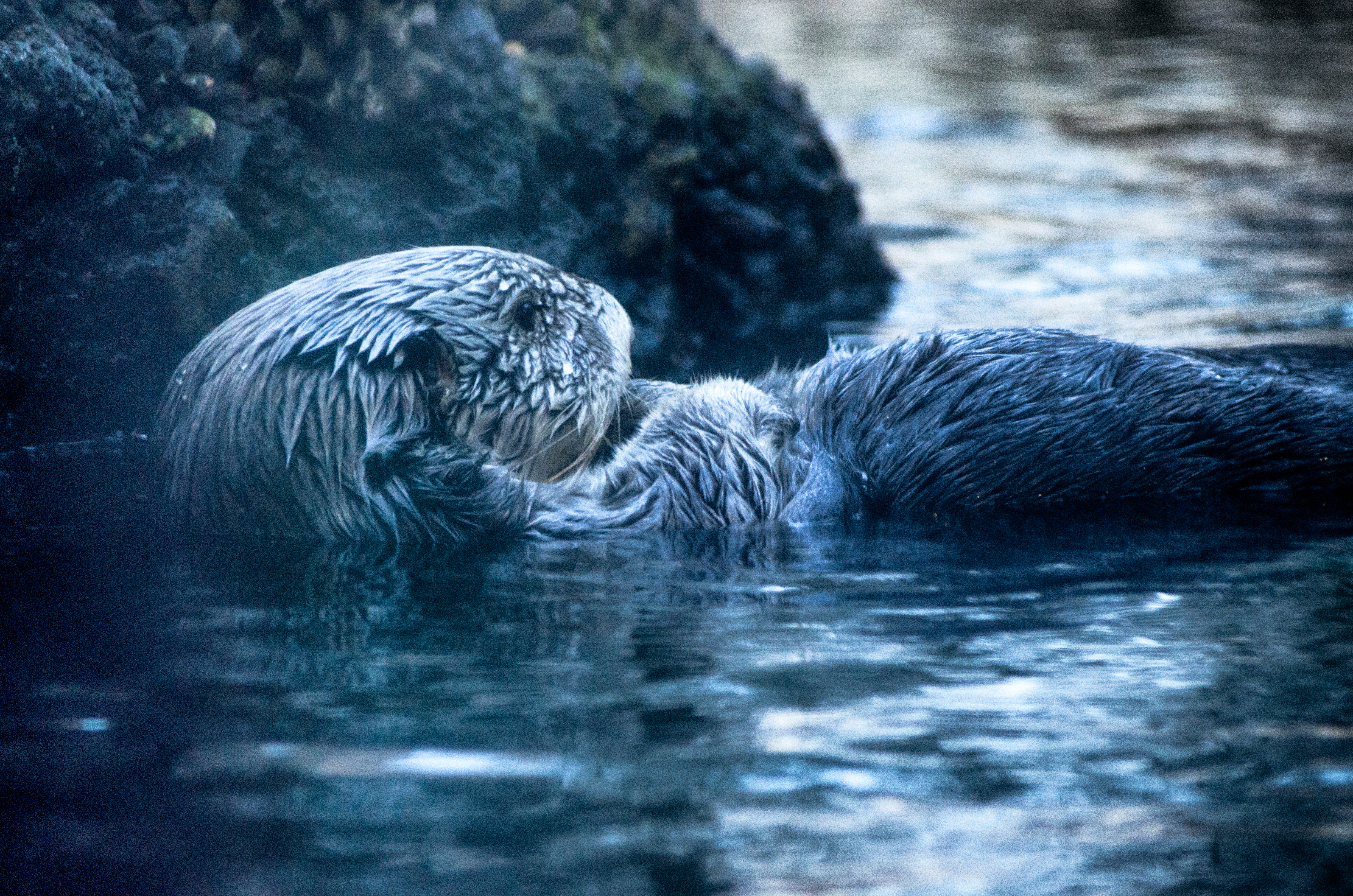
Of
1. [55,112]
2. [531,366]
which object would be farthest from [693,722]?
[55,112]

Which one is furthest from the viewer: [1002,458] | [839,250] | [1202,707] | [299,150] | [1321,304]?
[839,250]

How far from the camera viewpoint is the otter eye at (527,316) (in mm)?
3320

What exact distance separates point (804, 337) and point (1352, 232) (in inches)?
132

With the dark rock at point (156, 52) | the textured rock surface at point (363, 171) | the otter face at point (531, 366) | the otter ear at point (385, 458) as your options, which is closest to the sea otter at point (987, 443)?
the otter face at point (531, 366)

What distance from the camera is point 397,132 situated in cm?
464

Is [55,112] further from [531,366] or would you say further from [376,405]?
[531,366]

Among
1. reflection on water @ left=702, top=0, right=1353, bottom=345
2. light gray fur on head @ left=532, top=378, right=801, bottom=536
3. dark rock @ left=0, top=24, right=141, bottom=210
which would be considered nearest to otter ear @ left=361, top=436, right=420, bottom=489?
light gray fur on head @ left=532, top=378, right=801, bottom=536

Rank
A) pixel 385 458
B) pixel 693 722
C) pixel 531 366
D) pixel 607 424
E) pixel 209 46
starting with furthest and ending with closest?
1. pixel 209 46
2. pixel 607 424
3. pixel 531 366
4. pixel 385 458
5. pixel 693 722

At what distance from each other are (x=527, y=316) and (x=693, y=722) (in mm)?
1560

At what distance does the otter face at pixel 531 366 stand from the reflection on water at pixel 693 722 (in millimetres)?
388

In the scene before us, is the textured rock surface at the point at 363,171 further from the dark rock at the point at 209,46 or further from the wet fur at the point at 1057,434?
the wet fur at the point at 1057,434

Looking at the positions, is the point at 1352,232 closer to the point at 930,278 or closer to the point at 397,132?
the point at 930,278

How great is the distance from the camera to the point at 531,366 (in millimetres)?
3287

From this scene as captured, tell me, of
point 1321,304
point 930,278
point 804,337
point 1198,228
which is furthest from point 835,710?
point 1198,228
